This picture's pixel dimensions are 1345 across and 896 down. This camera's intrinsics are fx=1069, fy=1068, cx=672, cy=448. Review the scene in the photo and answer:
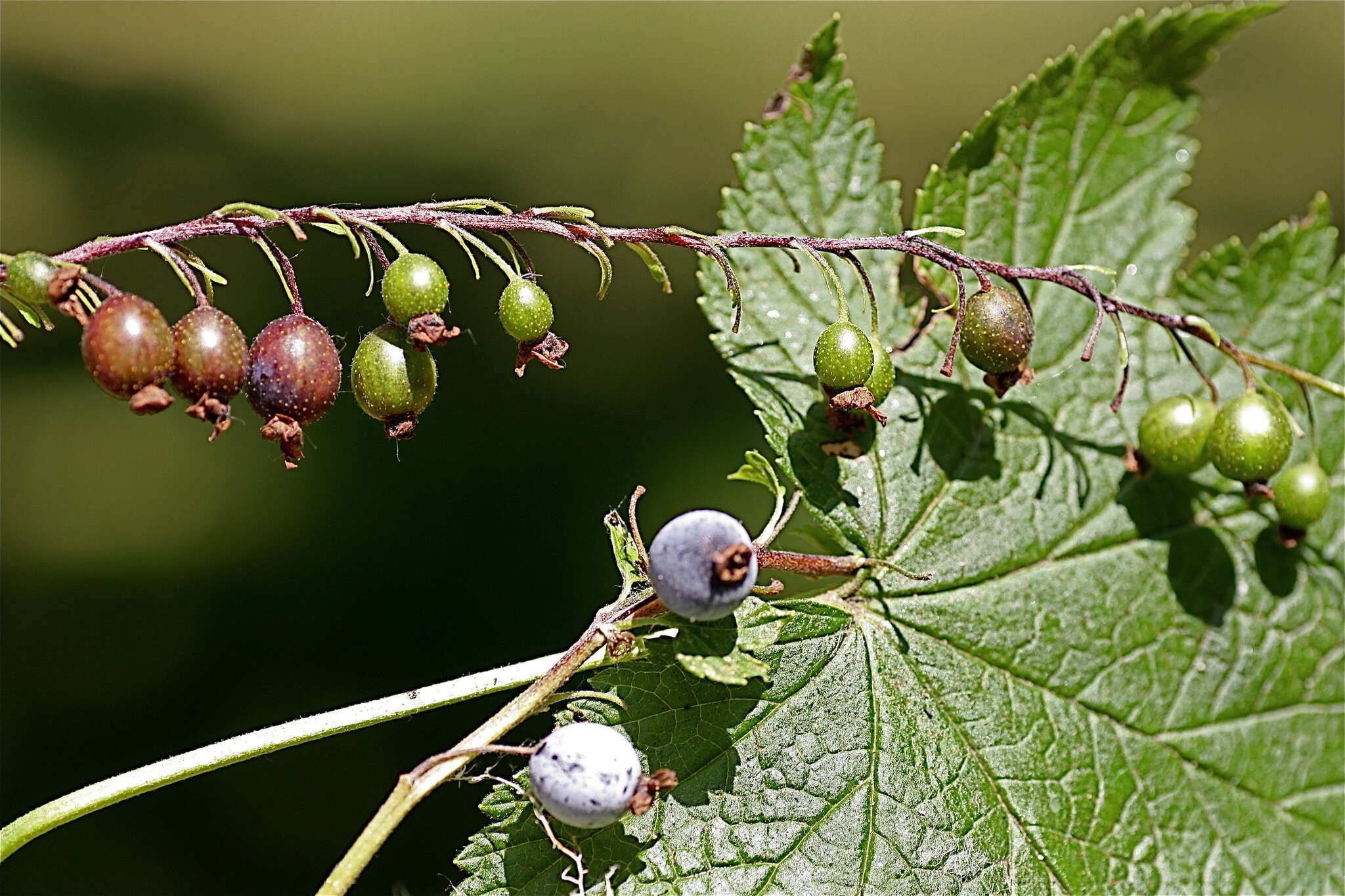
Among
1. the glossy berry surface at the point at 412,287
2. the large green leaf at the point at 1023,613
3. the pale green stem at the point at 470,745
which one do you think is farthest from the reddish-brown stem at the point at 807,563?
the glossy berry surface at the point at 412,287

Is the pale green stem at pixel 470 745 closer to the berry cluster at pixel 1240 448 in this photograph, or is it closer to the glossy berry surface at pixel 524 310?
the glossy berry surface at pixel 524 310

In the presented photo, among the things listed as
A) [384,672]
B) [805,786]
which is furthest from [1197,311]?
[384,672]

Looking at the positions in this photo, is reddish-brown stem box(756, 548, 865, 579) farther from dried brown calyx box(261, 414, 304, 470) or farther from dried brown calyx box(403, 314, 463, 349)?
dried brown calyx box(261, 414, 304, 470)

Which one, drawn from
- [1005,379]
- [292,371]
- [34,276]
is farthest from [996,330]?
[34,276]

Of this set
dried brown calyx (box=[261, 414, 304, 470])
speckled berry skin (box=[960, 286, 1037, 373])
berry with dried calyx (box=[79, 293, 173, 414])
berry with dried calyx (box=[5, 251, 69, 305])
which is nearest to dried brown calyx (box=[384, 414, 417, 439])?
dried brown calyx (box=[261, 414, 304, 470])

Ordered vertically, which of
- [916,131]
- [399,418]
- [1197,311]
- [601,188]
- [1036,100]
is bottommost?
[399,418]

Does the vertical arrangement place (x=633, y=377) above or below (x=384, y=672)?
above

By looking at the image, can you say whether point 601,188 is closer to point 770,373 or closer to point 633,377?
point 633,377
